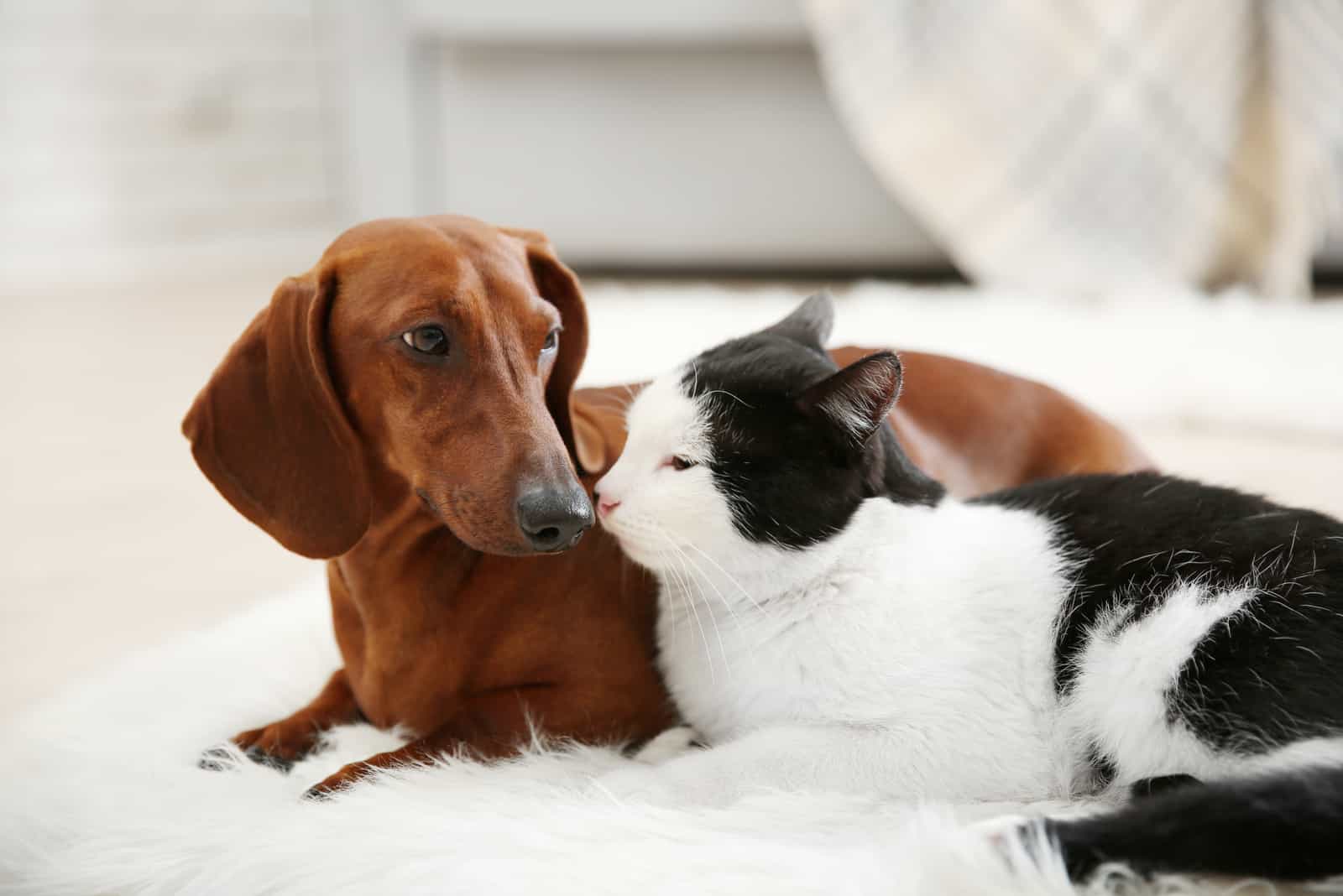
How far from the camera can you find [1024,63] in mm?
3098

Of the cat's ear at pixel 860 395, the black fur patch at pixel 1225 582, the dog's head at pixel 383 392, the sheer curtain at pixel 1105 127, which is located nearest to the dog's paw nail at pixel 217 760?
the dog's head at pixel 383 392

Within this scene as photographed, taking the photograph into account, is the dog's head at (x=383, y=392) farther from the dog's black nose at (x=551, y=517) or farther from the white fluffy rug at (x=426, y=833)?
the white fluffy rug at (x=426, y=833)

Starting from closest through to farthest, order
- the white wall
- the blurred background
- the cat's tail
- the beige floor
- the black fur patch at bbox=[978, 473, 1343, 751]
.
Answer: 1. the cat's tail
2. the black fur patch at bbox=[978, 473, 1343, 751]
3. the beige floor
4. the blurred background
5. the white wall

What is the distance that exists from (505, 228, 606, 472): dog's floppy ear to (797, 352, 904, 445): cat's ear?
0.28 m

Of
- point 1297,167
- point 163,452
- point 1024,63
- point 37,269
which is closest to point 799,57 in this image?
point 1024,63

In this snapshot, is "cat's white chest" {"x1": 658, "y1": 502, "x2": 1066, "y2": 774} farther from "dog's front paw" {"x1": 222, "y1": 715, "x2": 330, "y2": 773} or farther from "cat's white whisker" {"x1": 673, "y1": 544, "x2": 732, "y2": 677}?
"dog's front paw" {"x1": 222, "y1": 715, "x2": 330, "y2": 773}

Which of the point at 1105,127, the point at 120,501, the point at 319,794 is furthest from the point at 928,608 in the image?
the point at 1105,127

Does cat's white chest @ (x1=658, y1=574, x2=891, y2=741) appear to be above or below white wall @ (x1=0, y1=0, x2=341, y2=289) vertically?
below

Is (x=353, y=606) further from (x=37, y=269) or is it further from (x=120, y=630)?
(x=37, y=269)

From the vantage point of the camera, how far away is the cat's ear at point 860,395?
936 millimetres

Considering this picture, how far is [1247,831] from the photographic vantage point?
746 mm

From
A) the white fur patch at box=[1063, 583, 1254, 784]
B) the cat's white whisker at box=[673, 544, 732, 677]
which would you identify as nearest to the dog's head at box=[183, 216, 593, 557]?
the cat's white whisker at box=[673, 544, 732, 677]

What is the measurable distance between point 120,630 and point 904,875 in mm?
1135

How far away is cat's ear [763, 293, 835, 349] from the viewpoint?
3.86 ft
